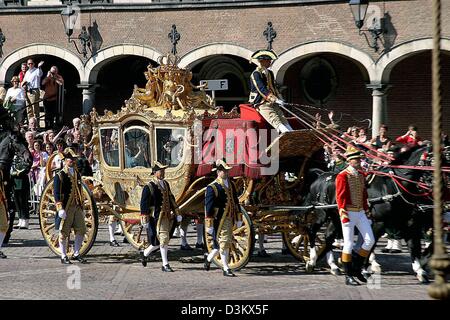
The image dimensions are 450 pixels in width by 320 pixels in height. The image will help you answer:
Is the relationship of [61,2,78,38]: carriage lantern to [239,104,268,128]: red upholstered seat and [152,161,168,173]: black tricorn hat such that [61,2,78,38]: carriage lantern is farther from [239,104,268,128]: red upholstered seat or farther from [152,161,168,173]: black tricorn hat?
[152,161,168,173]: black tricorn hat

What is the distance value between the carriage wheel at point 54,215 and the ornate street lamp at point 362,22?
415 inches

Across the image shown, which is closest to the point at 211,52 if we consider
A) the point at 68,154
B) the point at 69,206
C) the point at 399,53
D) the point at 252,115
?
the point at 399,53

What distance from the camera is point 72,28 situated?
26.0 metres

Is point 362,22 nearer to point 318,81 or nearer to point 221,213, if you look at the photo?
point 318,81

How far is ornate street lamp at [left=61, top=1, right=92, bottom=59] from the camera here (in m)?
25.8

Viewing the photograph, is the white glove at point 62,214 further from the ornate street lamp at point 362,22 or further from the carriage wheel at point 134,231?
the ornate street lamp at point 362,22

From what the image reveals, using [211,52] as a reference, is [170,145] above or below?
below

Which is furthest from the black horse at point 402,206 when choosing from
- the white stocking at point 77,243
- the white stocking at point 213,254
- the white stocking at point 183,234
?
the white stocking at point 77,243

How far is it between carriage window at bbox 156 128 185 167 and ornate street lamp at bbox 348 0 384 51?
9818 millimetres

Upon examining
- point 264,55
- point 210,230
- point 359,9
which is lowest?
point 210,230

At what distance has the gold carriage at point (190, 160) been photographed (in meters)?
14.0

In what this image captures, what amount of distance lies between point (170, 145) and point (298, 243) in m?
2.35

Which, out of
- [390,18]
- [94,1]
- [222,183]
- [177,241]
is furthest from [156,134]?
[94,1]

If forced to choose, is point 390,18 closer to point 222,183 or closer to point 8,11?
point 8,11
